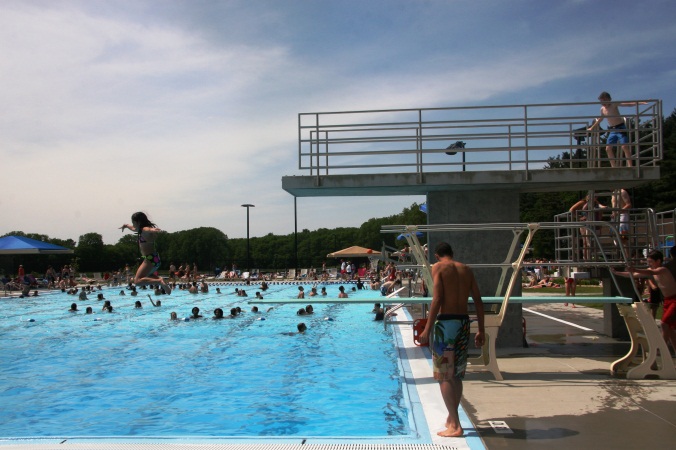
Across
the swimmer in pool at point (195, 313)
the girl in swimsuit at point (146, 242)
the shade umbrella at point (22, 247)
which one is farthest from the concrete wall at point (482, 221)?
the shade umbrella at point (22, 247)

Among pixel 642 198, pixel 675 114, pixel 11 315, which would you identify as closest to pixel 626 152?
pixel 11 315

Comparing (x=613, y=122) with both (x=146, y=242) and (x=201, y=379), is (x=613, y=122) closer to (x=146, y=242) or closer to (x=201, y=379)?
(x=146, y=242)

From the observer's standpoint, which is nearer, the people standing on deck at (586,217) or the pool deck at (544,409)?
the pool deck at (544,409)

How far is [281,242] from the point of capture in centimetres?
10919

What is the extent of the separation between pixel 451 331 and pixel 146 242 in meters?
5.79

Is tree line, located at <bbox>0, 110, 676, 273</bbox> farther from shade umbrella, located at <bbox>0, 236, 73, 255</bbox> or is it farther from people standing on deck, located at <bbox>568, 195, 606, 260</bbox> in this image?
people standing on deck, located at <bbox>568, 195, 606, 260</bbox>

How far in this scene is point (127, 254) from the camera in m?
79.8

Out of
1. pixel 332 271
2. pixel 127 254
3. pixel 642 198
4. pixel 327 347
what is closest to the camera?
pixel 327 347

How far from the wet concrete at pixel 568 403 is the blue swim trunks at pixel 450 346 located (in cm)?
69

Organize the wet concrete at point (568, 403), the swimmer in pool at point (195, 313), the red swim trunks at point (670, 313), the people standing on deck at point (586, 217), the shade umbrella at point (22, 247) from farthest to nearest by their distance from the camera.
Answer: the shade umbrella at point (22, 247)
the swimmer in pool at point (195, 313)
the people standing on deck at point (586, 217)
the red swim trunks at point (670, 313)
the wet concrete at point (568, 403)

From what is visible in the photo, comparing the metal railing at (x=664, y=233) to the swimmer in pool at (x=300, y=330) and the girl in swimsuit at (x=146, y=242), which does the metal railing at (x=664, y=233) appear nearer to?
the girl in swimsuit at (x=146, y=242)

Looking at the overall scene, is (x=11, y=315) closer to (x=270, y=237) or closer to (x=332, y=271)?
(x=332, y=271)

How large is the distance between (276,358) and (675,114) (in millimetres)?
53591

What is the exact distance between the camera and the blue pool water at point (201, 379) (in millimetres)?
7777
